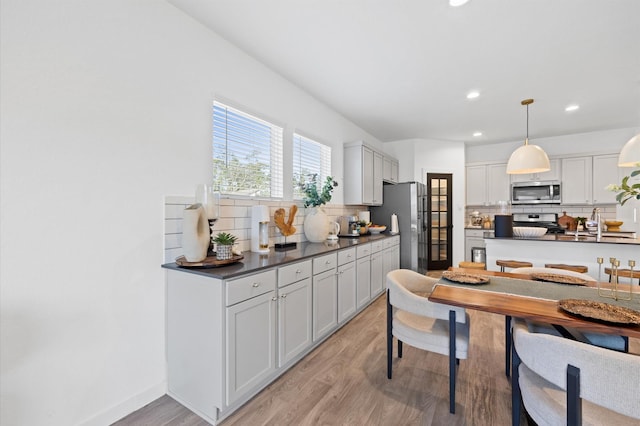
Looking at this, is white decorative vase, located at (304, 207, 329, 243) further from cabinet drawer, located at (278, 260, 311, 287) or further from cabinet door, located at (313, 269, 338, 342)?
cabinet drawer, located at (278, 260, 311, 287)

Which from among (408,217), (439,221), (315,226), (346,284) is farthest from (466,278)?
(439,221)

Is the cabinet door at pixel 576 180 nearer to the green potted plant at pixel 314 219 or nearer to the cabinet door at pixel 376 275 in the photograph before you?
the cabinet door at pixel 376 275

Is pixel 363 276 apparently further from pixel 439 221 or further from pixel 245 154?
pixel 439 221

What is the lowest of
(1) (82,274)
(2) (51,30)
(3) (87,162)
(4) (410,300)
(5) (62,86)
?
(4) (410,300)

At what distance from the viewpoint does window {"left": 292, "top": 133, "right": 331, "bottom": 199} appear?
338 centimetres

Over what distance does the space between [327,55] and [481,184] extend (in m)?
4.87

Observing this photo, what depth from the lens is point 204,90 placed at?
226 cm

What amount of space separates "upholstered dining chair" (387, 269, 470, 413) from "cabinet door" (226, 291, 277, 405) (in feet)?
2.90

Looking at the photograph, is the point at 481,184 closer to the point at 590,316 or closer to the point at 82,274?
the point at 590,316

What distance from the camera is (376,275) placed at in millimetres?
3842

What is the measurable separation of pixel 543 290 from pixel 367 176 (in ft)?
9.71

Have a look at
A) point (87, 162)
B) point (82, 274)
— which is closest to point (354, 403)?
point (82, 274)

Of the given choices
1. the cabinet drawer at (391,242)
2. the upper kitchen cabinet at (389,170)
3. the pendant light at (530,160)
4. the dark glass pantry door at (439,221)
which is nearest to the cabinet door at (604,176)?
the dark glass pantry door at (439,221)

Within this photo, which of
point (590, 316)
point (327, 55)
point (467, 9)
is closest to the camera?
point (590, 316)
